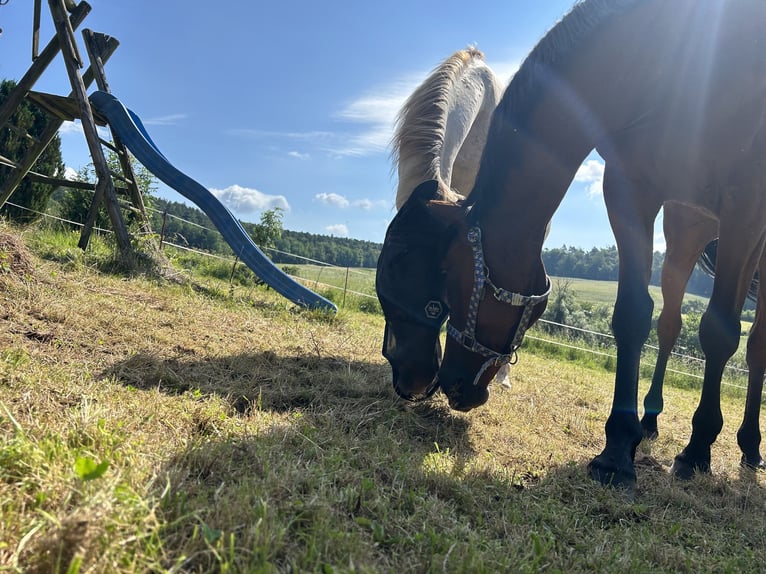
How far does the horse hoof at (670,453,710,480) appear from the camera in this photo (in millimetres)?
2254

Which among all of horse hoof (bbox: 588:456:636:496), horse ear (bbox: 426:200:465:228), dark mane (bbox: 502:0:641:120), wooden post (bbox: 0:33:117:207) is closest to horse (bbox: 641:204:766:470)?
horse hoof (bbox: 588:456:636:496)

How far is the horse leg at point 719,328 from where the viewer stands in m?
2.18

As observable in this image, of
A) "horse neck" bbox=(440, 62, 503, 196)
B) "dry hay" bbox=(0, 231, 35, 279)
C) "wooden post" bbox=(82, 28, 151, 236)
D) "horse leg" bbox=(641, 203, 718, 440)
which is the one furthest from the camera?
"wooden post" bbox=(82, 28, 151, 236)

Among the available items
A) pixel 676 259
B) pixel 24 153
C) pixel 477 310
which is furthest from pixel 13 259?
pixel 24 153

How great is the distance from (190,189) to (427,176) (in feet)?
13.0

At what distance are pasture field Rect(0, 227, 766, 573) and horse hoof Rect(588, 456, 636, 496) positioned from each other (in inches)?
2.7

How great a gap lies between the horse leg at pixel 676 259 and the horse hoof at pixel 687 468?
53.2 inches

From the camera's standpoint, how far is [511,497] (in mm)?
1693

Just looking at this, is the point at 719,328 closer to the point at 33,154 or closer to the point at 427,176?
the point at 427,176

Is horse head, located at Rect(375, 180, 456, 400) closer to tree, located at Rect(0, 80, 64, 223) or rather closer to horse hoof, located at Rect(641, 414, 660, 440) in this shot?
horse hoof, located at Rect(641, 414, 660, 440)

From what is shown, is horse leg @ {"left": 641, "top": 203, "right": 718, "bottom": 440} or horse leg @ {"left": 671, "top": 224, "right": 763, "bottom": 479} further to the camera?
horse leg @ {"left": 641, "top": 203, "right": 718, "bottom": 440}

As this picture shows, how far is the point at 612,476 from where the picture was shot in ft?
6.40

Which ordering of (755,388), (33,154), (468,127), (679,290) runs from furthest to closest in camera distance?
(33,154)
(468,127)
(679,290)
(755,388)

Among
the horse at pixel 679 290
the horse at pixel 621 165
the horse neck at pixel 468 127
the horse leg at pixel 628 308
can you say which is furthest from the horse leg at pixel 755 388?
the horse neck at pixel 468 127
